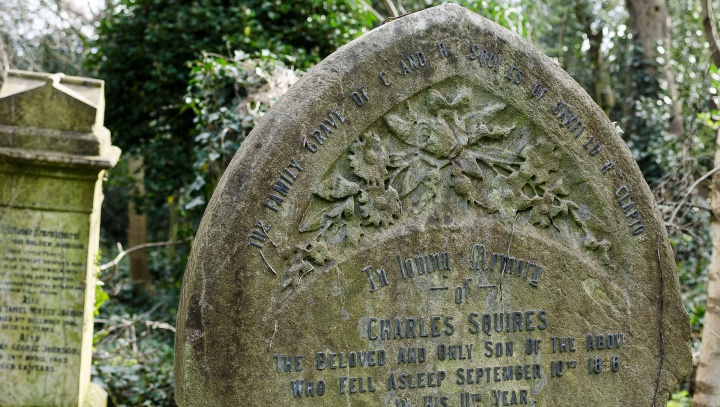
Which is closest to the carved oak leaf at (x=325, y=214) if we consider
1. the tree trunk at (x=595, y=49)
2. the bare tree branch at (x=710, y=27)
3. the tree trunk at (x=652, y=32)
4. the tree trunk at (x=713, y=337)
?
the tree trunk at (x=713, y=337)

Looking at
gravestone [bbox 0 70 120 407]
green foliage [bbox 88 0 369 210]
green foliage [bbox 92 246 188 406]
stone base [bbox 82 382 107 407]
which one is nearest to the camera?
gravestone [bbox 0 70 120 407]

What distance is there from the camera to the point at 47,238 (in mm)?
5391

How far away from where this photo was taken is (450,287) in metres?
3.34

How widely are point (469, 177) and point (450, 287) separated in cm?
51

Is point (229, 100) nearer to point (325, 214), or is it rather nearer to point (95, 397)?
point (95, 397)

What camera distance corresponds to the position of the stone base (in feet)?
18.8

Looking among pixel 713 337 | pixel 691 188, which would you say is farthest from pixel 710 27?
pixel 713 337

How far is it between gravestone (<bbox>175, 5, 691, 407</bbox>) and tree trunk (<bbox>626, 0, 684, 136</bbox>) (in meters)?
8.16

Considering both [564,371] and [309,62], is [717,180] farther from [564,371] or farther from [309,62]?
[309,62]

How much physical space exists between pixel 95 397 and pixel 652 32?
9512 millimetres

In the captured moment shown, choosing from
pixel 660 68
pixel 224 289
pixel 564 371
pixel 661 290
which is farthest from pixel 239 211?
pixel 660 68

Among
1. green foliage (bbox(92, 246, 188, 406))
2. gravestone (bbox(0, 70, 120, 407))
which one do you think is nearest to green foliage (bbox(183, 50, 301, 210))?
gravestone (bbox(0, 70, 120, 407))

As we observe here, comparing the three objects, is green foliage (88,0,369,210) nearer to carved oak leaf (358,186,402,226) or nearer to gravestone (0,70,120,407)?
gravestone (0,70,120,407)

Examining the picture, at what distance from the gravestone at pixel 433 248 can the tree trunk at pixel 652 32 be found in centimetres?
816
